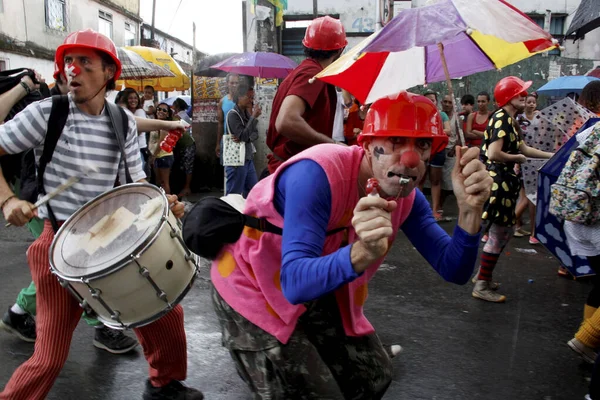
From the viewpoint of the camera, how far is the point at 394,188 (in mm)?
1869

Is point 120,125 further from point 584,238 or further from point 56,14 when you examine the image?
point 56,14

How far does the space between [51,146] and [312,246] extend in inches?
63.0

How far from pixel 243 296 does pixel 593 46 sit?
18.2 meters

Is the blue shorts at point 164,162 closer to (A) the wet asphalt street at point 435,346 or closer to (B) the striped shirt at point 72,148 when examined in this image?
(A) the wet asphalt street at point 435,346

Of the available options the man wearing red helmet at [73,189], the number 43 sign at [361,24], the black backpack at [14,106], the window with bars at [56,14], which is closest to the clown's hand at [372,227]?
the man wearing red helmet at [73,189]

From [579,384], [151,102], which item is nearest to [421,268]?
[579,384]

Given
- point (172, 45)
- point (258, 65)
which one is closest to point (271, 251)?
point (258, 65)

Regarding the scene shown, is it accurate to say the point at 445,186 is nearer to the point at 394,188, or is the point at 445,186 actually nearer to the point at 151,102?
the point at 151,102

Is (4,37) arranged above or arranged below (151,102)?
above

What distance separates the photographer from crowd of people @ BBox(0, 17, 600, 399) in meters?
1.84

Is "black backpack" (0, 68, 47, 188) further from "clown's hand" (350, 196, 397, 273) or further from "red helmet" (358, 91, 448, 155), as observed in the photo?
"clown's hand" (350, 196, 397, 273)

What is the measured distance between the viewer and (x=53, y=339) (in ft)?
8.45

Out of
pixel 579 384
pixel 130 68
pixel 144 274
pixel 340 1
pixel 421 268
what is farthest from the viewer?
pixel 340 1

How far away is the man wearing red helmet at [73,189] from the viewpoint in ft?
8.30
